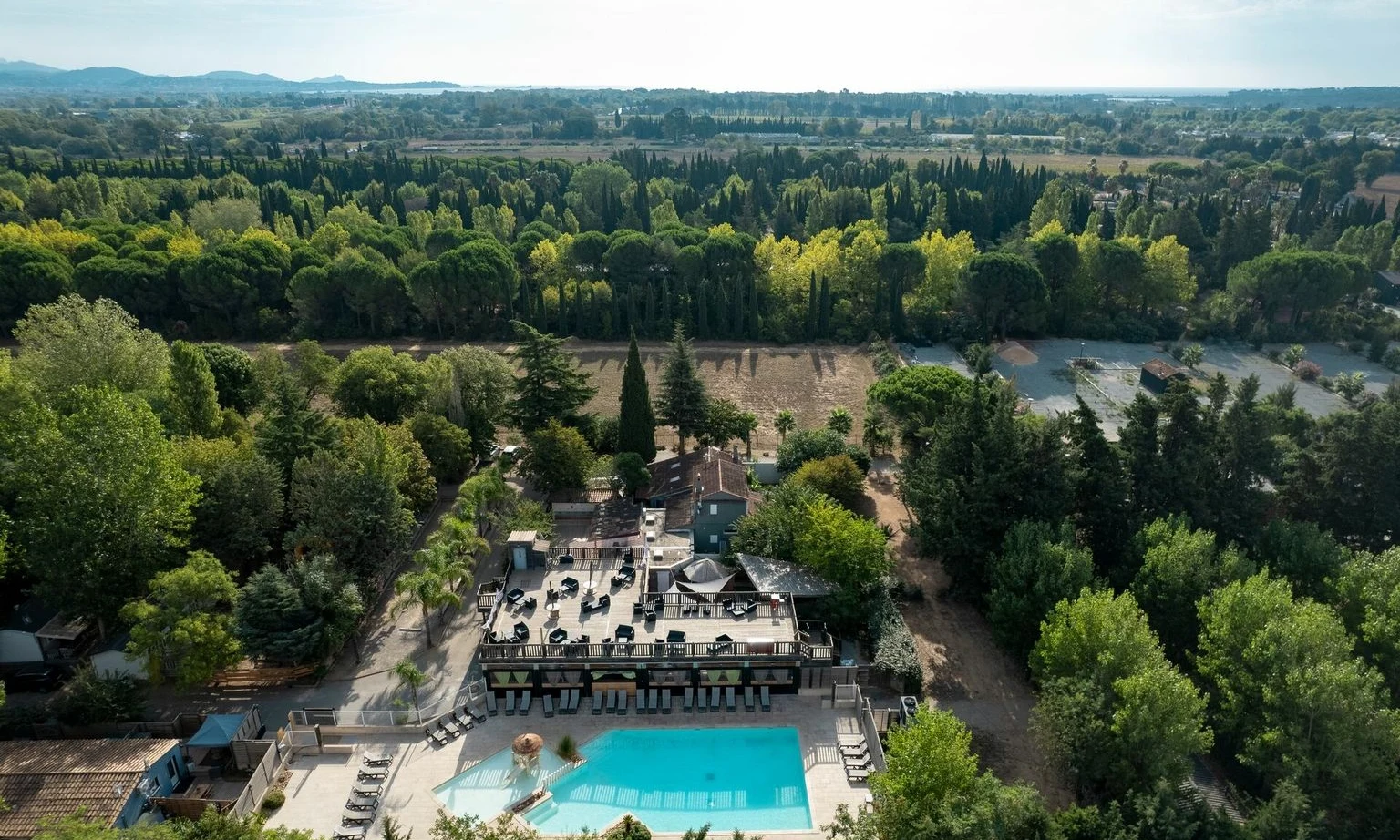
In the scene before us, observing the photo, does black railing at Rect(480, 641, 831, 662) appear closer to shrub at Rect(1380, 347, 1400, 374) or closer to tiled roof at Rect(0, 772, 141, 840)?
tiled roof at Rect(0, 772, 141, 840)

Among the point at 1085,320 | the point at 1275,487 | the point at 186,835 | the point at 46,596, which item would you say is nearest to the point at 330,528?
the point at 46,596

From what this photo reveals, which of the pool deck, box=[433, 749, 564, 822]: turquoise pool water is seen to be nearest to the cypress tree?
the pool deck

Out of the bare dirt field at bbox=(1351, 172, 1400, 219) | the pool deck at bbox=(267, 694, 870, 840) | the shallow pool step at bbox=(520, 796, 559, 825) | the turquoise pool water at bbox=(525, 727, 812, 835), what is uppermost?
the bare dirt field at bbox=(1351, 172, 1400, 219)

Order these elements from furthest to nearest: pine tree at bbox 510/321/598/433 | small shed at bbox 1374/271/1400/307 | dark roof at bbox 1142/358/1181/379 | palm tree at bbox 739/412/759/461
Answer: small shed at bbox 1374/271/1400/307, dark roof at bbox 1142/358/1181/379, palm tree at bbox 739/412/759/461, pine tree at bbox 510/321/598/433

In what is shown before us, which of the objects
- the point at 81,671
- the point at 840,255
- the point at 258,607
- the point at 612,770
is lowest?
the point at 612,770

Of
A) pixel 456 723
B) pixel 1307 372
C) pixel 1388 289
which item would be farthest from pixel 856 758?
pixel 1388 289

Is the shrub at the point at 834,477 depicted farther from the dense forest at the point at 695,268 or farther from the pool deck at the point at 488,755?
the dense forest at the point at 695,268

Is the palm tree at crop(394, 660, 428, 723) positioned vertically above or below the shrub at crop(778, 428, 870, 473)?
below

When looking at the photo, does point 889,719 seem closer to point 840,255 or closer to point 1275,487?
point 1275,487
